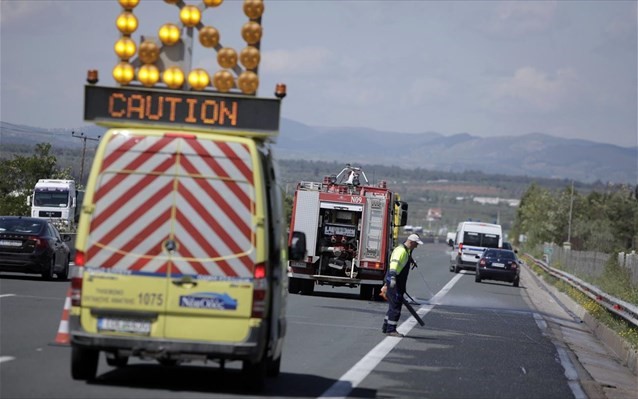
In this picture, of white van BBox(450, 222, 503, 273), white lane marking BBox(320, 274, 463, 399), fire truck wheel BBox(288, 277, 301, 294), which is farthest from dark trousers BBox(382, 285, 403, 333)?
white van BBox(450, 222, 503, 273)

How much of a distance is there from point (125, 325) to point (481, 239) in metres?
52.2

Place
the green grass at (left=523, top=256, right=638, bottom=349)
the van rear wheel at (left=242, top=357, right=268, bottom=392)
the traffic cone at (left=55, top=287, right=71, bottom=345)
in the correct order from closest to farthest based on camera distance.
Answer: the traffic cone at (left=55, top=287, right=71, bottom=345) < the van rear wheel at (left=242, top=357, right=268, bottom=392) < the green grass at (left=523, top=256, right=638, bottom=349)

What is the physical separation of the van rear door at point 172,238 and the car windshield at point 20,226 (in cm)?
1712

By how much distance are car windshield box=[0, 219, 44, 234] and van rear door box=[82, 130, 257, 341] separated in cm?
1712

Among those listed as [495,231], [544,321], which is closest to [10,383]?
[544,321]

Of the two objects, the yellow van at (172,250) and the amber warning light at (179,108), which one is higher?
the amber warning light at (179,108)

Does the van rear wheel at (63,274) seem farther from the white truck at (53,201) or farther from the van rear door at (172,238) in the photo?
the white truck at (53,201)

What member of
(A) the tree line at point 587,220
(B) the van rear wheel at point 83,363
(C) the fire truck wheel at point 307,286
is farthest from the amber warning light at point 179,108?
(A) the tree line at point 587,220

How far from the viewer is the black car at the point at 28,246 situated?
27797 mm

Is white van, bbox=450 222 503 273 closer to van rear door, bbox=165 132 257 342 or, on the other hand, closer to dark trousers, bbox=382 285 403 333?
dark trousers, bbox=382 285 403 333

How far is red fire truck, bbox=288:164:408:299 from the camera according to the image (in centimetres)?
3231

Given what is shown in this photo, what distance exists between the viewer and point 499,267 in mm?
52125

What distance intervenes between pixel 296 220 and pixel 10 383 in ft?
68.7

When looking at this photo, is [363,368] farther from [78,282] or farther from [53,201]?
[53,201]
